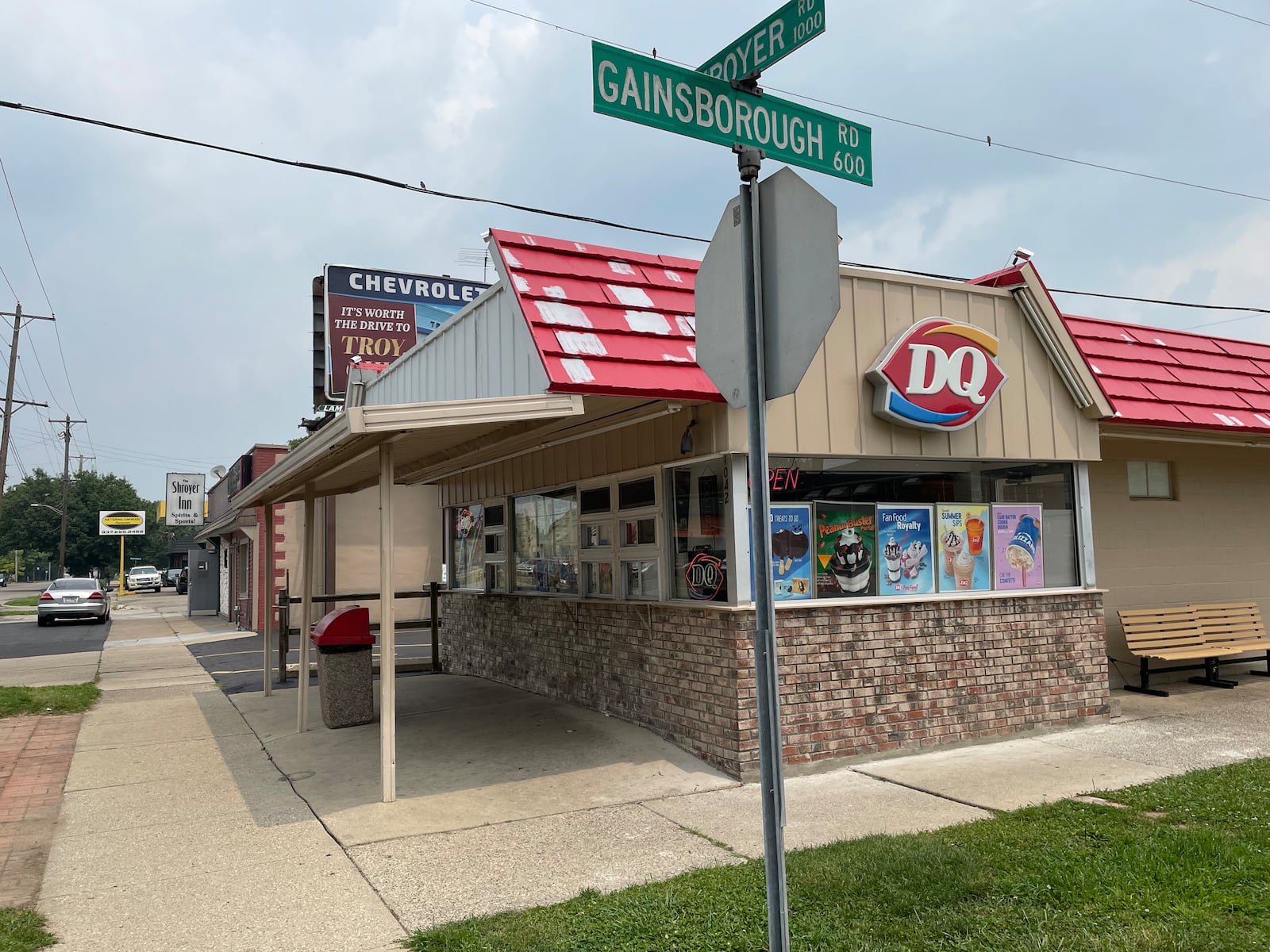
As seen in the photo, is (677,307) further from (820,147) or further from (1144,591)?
(1144,591)

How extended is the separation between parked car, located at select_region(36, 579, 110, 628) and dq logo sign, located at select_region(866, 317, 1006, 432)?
1249 inches

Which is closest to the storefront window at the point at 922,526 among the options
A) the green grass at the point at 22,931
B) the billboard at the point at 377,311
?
the green grass at the point at 22,931

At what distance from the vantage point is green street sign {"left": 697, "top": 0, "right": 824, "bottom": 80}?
12.0 ft

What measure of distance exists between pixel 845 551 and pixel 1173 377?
5.33 meters

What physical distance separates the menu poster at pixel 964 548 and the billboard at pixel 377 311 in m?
17.9

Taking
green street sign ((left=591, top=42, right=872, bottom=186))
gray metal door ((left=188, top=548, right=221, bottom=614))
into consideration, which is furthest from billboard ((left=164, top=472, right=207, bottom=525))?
green street sign ((left=591, top=42, right=872, bottom=186))

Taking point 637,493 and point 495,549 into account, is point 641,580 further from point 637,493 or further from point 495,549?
point 495,549

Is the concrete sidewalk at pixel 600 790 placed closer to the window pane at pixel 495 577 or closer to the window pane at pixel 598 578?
the window pane at pixel 598 578

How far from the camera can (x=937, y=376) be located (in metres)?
8.42

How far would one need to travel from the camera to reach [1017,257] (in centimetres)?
951

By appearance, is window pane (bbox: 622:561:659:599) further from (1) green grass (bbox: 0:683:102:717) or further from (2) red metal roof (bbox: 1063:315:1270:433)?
(1) green grass (bbox: 0:683:102:717)

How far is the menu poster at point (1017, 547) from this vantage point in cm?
890

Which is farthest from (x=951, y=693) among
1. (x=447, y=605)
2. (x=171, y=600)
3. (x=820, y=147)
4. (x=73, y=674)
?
(x=171, y=600)

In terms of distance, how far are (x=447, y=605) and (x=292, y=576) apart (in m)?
11.5
